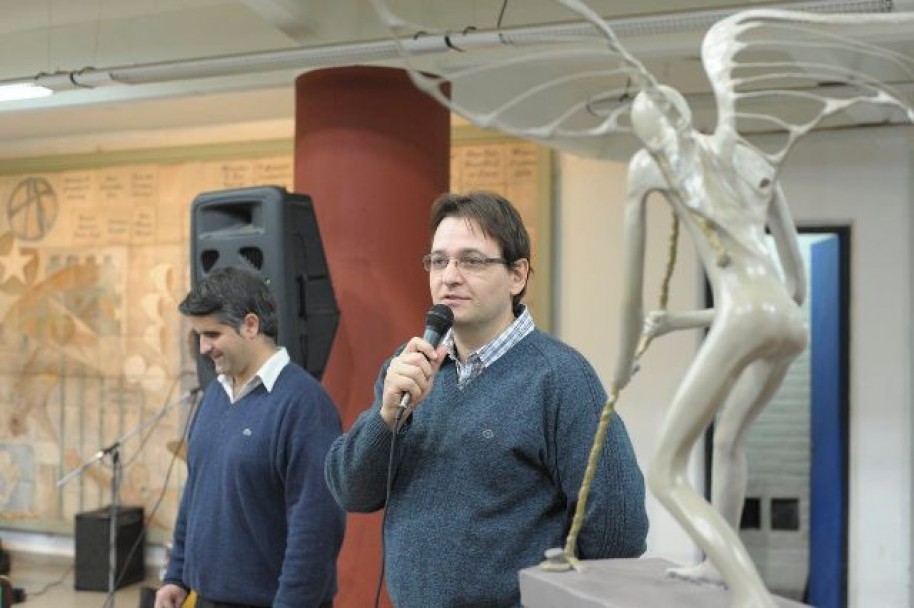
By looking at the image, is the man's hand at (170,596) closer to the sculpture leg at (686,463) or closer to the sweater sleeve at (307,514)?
the sweater sleeve at (307,514)

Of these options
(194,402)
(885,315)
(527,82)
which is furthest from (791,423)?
(194,402)

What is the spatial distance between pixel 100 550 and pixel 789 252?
17.5 ft

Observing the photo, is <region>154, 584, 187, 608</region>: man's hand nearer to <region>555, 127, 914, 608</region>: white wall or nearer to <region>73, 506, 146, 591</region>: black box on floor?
<region>555, 127, 914, 608</region>: white wall

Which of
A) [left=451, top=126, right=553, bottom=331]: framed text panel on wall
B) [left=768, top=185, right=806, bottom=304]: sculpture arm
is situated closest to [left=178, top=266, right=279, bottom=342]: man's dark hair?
[left=768, top=185, right=806, bottom=304]: sculpture arm

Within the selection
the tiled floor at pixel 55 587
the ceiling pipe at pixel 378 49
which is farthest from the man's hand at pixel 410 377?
the tiled floor at pixel 55 587

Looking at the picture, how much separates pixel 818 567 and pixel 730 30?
4.63 m

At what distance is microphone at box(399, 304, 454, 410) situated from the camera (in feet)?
5.04

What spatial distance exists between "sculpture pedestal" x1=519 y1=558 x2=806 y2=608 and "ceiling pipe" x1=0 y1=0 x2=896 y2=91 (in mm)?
1835

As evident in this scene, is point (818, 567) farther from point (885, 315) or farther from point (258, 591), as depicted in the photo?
point (258, 591)

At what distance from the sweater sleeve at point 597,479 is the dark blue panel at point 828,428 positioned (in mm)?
3865

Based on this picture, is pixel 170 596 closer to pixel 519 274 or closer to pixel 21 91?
pixel 519 274

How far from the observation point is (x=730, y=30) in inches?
46.2

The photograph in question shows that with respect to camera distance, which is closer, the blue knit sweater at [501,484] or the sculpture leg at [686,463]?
the sculpture leg at [686,463]

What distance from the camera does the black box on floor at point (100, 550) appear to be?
18.4 feet
